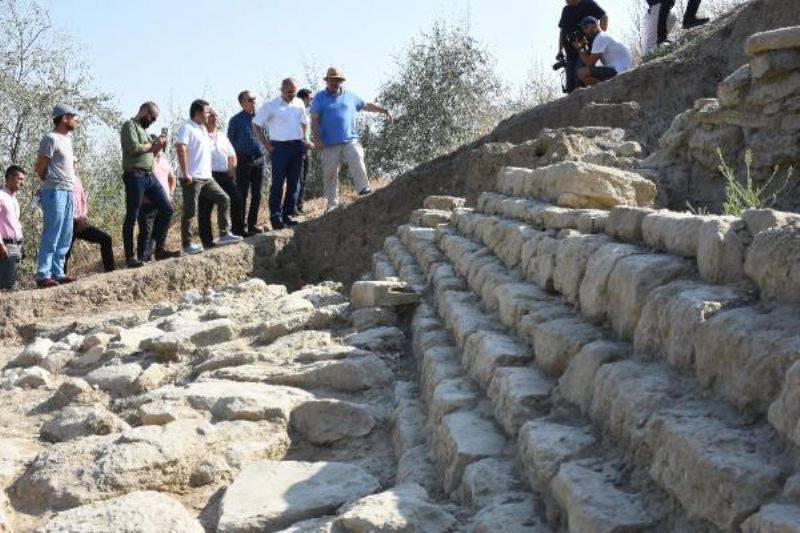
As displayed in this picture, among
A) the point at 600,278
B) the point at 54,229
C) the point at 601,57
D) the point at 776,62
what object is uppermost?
the point at 601,57

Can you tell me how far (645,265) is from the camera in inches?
122

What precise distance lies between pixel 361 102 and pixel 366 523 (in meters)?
8.66

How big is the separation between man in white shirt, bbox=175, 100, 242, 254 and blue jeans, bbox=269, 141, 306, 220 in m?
0.72

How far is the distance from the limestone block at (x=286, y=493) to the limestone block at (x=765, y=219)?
5.67 ft

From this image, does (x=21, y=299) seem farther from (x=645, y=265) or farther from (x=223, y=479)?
(x=645, y=265)

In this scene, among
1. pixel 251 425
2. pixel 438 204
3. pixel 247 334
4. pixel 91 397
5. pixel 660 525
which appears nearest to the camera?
pixel 660 525

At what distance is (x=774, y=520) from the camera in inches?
73.2

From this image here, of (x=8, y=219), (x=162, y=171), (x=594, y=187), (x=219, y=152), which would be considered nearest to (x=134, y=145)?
(x=162, y=171)

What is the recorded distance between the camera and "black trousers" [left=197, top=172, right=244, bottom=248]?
10.5 m

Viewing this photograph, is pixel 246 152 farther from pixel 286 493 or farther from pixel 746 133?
pixel 286 493

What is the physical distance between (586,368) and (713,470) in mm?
1043

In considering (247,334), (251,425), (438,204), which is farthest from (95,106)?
(251,425)

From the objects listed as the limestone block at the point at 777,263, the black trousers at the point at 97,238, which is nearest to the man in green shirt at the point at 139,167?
the black trousers at the point at 97,238

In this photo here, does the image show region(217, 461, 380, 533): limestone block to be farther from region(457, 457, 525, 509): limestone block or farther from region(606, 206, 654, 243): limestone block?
region(606, 206, 654, 243): limestone block
